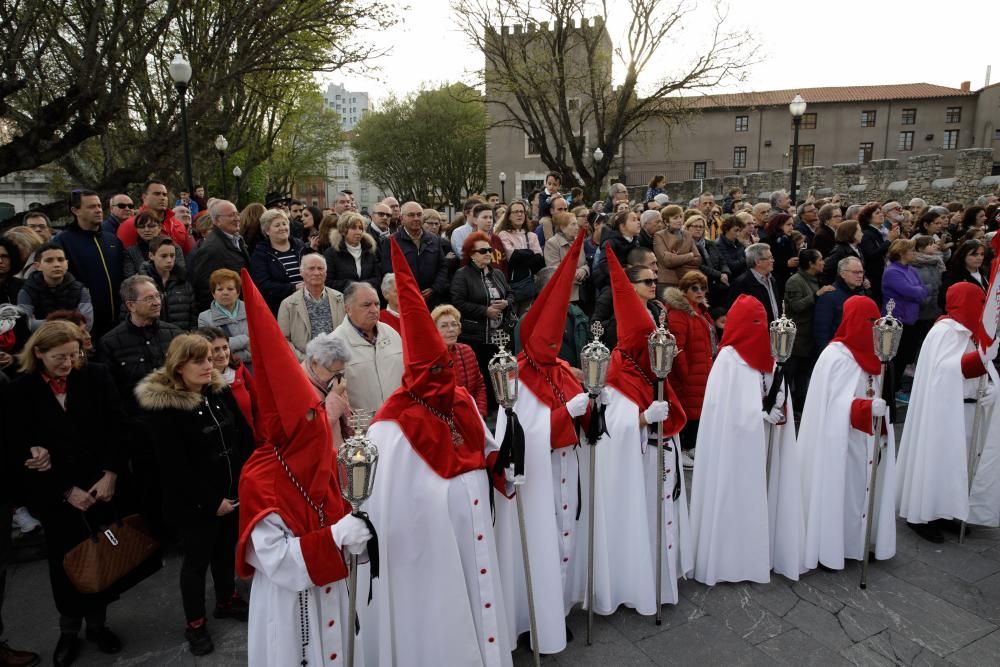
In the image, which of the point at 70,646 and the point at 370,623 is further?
the point at 70,646

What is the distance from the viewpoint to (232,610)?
449 cm

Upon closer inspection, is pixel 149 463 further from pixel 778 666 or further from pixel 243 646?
pixel 778 666

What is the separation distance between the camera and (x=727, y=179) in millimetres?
27562

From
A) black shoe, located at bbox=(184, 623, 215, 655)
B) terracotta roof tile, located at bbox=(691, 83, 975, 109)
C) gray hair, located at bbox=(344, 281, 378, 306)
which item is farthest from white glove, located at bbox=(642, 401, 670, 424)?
terracotta roof tile, located at bbox=(691, 83, 975, 109)

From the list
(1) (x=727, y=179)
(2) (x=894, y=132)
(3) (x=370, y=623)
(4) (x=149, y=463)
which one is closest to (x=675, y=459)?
(3) (x=370, y=623)

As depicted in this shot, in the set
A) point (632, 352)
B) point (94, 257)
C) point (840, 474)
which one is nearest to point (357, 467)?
point (632, 352)

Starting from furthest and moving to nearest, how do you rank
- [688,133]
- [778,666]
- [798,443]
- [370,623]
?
[688,133], [798,443], [778,666], [370,623]

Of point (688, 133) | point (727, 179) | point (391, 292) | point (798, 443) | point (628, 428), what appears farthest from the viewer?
point (688, 133)

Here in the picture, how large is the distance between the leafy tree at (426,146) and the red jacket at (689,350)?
4414 centimetres

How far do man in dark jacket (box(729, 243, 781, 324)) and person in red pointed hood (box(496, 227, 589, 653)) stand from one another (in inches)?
171

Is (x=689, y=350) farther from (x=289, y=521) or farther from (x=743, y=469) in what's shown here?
(x=289, y=521)

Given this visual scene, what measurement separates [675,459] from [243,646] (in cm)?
304

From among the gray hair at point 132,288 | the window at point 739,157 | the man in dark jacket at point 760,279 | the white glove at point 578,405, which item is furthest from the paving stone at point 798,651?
the window at point 739,157

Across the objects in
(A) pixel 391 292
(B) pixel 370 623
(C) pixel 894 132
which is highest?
(C) pixel 894 132
